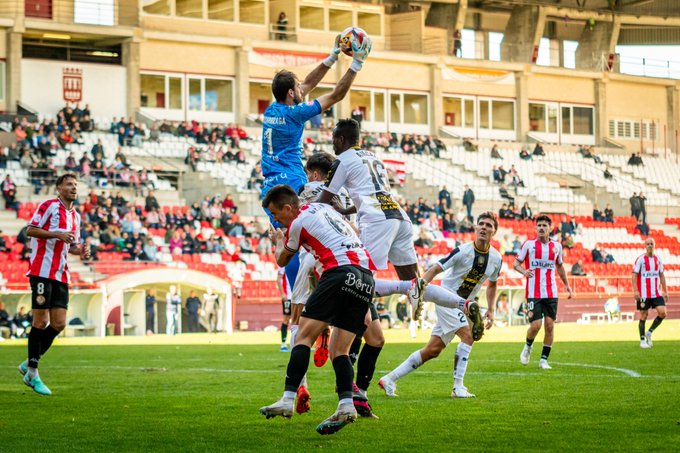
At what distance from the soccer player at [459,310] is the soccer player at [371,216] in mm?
711

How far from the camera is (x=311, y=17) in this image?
5556 cm

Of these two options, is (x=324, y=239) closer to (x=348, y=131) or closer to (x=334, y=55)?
(x=348, y=131)

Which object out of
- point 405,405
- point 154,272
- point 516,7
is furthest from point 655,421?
point 516,7

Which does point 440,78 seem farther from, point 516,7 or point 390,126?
point 516,7

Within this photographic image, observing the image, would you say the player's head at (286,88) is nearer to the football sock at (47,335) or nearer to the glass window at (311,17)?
the football sock at (47,335)

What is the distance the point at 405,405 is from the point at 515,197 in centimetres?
4079

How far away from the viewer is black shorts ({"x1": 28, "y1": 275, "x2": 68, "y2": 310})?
13461 mm

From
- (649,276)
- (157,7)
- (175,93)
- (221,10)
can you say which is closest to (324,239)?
(649,276)

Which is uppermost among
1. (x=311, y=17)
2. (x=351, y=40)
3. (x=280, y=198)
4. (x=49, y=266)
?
(x=311, y=17)

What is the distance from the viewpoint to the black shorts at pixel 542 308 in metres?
18.0

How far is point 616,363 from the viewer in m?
16.9

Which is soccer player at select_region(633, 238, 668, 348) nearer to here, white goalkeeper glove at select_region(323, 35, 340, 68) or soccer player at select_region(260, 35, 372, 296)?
soccer player at select_region(260, 35, 372, 296)

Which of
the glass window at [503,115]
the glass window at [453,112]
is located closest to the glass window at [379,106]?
the glass window at [453,112]

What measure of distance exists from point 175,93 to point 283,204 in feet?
140
